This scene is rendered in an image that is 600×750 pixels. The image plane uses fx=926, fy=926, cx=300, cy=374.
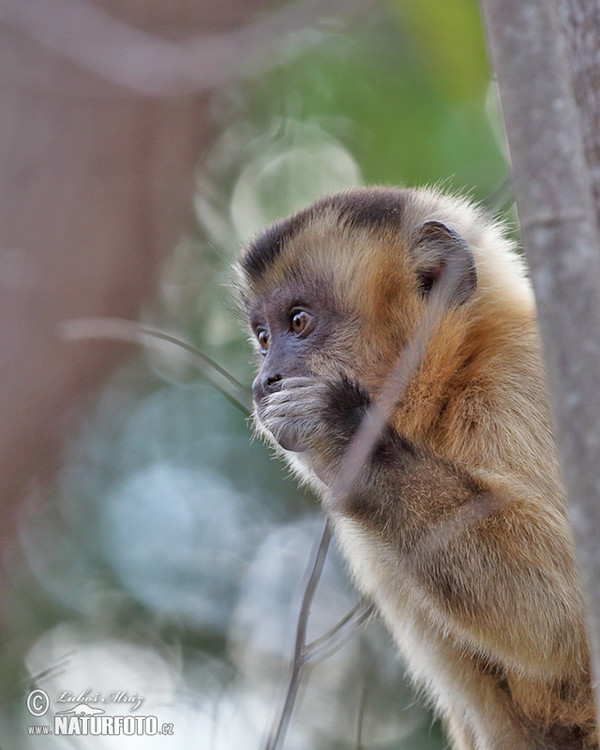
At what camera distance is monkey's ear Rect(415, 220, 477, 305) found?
13.1 feet

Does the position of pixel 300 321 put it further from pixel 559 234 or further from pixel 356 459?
pixel 559 234

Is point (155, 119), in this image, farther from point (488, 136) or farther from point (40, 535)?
point (40, 535)

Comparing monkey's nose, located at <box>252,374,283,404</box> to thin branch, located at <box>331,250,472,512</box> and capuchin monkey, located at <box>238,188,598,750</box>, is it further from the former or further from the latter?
thin branch, located at <box>331,250,472,512</box>

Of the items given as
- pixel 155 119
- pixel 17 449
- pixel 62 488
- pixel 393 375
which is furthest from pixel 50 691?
pixel 62 488

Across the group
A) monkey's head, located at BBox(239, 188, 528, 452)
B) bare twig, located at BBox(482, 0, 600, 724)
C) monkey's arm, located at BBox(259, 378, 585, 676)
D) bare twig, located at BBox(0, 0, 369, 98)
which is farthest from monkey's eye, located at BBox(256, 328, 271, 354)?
bare twig, located at BBox(482, 0, 600, 724)

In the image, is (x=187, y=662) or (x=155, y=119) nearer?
(x=155, y=119)

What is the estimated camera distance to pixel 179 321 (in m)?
7.59

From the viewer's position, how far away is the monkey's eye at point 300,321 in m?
4.27

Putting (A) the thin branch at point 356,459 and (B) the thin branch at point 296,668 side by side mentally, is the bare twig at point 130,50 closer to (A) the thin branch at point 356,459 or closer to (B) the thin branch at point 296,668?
(A) the thin branch at point 356,459

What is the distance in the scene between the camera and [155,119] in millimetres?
4258

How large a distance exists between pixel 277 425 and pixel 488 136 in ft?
12.0

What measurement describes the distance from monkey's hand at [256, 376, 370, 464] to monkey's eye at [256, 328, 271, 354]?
89 centimetres

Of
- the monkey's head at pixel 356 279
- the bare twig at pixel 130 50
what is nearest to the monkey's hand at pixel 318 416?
the monkey's head at pixel 356 279

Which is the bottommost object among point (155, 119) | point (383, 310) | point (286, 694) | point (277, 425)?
point (286, 694)
